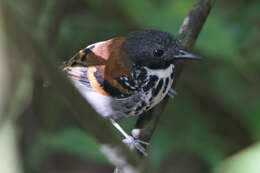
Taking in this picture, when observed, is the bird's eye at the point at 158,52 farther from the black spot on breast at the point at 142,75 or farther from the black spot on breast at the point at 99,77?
the black spot on breast at the point at 99,77

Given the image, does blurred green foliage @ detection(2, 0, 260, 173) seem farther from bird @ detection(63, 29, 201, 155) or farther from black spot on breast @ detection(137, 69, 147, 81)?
black spot on breast @ detection(137, 69, 147, 81)

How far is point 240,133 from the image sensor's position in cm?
441

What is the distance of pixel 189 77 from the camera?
166 inches

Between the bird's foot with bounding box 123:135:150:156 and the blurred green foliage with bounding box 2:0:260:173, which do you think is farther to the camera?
the blurred green foliage with bounding box 2:0:260:173

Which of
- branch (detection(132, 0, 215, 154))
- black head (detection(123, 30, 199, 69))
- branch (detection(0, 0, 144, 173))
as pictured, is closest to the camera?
branch (detection(0, 0, 144, 173))

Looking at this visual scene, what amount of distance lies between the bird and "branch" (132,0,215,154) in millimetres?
75

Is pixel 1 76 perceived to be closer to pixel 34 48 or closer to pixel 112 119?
pixel 112 119

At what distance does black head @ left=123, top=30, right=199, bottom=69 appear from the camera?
305 cm

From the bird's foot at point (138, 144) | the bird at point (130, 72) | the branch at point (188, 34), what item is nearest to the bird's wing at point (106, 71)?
the bird at point (130, 72)

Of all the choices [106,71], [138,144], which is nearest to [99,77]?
[106,71]

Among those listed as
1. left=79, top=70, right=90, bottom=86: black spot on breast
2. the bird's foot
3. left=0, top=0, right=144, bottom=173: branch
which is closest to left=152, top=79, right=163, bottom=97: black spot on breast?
the bird's foot

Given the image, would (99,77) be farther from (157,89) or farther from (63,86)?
(63,86)

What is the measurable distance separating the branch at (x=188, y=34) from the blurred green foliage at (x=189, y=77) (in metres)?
0.13

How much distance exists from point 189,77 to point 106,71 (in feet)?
4.49
